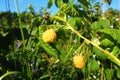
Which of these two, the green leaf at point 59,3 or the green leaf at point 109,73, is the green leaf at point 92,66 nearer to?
the green leaf at point 109,73

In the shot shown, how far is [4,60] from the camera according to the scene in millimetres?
1818

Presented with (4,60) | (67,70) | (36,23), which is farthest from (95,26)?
(67,70)

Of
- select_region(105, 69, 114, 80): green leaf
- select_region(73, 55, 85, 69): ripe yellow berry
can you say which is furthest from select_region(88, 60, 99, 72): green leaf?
select_region(73, 55, 85, 69): ripe yellow berry

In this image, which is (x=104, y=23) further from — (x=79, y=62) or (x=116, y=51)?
(x=79, y=62)

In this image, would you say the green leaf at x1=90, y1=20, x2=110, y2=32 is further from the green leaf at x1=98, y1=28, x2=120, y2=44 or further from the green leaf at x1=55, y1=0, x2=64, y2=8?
the green leaf at x1=55, y1=0, x2=64, y2=8

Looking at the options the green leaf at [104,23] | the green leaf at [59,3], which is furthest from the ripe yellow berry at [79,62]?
the green leaf at [59,3]

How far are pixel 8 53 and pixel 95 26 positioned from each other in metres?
0.64

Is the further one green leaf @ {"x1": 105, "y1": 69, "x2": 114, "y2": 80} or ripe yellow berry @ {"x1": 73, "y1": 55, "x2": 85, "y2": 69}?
green leaf @ {"x1": 105, "y1": 69, "x2": 114, "y2": 80}

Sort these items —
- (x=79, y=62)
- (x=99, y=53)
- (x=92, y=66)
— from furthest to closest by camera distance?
(x=92, y=66) → (x=99, y=53) → (x=79, y=62)

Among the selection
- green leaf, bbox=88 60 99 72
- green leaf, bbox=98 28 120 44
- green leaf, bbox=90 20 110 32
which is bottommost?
green leaf, bbox=88 60 99 72

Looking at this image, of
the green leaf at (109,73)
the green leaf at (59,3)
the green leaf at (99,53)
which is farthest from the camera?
the green leaf at (59,3)

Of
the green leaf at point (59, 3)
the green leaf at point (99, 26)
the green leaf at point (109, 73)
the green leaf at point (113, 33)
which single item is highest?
the green leaf at point (59, 3)

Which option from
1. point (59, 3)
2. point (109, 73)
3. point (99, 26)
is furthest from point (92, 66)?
point (59, 3)

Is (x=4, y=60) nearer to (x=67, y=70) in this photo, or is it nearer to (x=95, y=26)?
(x=67, y=70)
